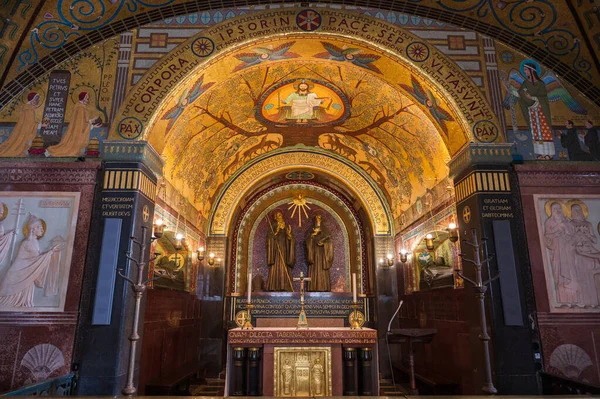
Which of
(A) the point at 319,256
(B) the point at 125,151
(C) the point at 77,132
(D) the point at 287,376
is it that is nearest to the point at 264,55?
(B) the point at 125,151

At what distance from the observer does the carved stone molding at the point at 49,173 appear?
7.18m

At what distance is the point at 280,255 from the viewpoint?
44.4ft

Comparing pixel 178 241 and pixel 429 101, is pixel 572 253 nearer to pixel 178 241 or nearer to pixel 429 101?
pixel 429 101

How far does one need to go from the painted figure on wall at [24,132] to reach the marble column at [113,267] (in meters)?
1.40

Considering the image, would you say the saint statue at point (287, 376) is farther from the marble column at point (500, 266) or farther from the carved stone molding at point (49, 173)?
the carved stone molding at point (49, 173)

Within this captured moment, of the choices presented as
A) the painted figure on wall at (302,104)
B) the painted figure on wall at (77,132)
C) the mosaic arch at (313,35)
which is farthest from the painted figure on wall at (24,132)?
the painted figure on wall at (302,104)

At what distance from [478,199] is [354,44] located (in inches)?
137

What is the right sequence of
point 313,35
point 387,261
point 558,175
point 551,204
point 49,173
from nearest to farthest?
point 49,173 < point 551,204 < point 558,175 < point 313,35 < point 387,261

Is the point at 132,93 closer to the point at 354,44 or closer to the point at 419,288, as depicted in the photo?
the point at 354,44

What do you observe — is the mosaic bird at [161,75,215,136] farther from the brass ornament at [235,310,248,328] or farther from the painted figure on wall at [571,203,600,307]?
the painted figure on wall at [571,203,600,307]

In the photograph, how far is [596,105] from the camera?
780 cm

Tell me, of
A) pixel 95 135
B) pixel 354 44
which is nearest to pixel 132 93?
pixel 95 135

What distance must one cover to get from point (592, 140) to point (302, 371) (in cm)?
641

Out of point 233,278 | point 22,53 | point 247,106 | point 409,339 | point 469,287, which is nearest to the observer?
point 469,287
